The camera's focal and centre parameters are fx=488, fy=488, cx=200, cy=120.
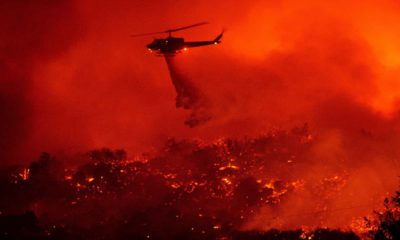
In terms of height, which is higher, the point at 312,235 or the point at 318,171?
the point at 318,171

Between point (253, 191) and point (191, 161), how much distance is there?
47.6ft

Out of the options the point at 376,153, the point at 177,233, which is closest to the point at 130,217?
the point at 177,233

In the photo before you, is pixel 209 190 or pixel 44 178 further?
pixel 44 178

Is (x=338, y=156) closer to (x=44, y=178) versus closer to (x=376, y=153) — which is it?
(x=376, y=153)

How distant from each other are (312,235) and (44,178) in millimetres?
44214

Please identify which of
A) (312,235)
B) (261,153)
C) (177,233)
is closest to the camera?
(312,235)

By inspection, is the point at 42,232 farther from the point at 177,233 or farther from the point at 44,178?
the point at 44,178

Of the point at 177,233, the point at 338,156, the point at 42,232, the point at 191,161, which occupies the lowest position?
the point at 177,233

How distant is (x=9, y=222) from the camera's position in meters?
49.5

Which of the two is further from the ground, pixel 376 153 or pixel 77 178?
pixel 77 178

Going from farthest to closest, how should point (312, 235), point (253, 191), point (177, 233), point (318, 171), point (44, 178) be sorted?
point (44, 178)
point (318, 171)
point (253, 191)
point (177, 233)
point (312, 235)

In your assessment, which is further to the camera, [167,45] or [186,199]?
[186,199]

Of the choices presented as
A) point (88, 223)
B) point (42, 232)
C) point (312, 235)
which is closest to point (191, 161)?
point (88, 223)

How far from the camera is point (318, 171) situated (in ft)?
202
